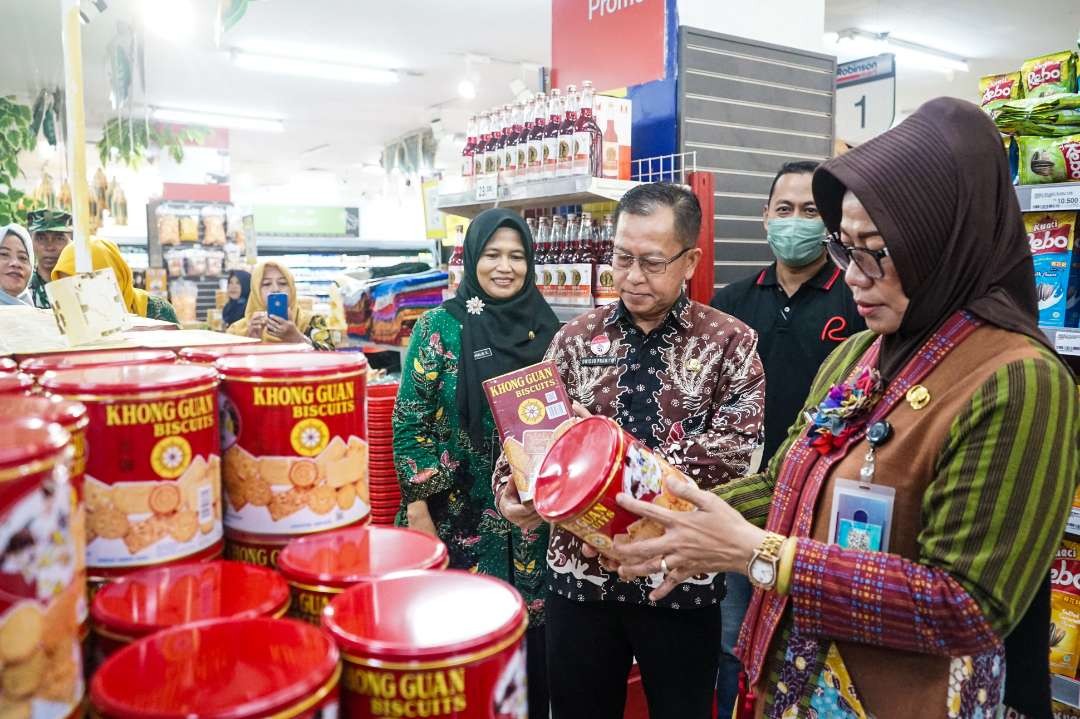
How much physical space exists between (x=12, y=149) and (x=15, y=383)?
446 centimetres

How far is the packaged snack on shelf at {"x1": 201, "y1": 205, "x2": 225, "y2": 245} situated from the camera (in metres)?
6.83

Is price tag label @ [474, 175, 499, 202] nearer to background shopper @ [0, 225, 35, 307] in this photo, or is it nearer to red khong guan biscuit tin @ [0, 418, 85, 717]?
background shopper @ [0, 225, 35, 307]

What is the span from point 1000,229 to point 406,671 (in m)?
1.20

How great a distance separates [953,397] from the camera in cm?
129

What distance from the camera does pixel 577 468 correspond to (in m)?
1.30

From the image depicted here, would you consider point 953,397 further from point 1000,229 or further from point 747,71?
point 747,71

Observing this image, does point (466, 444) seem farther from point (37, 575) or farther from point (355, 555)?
point (37, 575)

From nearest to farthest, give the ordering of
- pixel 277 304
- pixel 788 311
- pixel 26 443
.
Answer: pixel 26 443 < pixel 788 311 < pixel 277 304

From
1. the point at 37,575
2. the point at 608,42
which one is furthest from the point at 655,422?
the point at 608,42

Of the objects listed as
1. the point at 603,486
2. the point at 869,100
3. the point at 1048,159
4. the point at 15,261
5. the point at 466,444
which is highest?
the point at 869,100

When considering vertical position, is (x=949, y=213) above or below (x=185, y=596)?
above

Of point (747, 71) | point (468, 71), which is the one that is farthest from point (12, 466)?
point (468, 71)

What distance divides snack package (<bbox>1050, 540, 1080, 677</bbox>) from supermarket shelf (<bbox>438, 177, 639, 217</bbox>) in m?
1.98

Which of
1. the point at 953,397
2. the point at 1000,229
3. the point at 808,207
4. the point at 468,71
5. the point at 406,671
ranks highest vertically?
the point at 468,71
